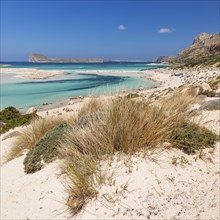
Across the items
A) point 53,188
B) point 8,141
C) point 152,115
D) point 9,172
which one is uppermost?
point 152,115

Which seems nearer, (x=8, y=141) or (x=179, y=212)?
(x=179, y=212)

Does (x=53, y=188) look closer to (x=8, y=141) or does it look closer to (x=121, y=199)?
(x=121, y=199)

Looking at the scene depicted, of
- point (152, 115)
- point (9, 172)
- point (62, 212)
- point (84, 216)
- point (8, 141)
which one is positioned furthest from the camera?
point (8, 141)

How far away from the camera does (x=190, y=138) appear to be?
4.48m

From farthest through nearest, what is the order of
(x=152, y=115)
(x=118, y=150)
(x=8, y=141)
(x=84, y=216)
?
(x=8, y=141)
(x=152, y=115)
(x=118, y=150)
(x=84, y=216)

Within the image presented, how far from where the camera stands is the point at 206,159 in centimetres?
436

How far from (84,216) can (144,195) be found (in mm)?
763

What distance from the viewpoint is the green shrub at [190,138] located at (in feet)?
14.1

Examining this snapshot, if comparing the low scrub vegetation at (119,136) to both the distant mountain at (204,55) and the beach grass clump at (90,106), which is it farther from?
the distant mountain at (204,55)

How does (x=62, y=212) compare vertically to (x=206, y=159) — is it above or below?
below

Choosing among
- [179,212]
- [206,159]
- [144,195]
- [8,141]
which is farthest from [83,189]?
[8,141]

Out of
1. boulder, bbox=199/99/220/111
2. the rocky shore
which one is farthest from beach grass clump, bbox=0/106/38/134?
the rocky shore

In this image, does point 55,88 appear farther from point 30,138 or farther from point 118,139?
point 118,139

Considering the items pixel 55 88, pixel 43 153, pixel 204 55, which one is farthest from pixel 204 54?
pixel 43 153
